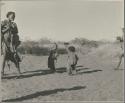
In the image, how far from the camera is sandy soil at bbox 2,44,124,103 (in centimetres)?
250

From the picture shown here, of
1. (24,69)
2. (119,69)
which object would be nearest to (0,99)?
(24,69)

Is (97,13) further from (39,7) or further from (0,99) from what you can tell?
(0,99)

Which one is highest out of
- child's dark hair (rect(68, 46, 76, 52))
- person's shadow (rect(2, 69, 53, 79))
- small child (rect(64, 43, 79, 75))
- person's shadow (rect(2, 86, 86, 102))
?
child's dark hair (rect(68, 46, 76, 52))

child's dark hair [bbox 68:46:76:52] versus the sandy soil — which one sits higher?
child's dark hair [bbox 68:46:76:52]

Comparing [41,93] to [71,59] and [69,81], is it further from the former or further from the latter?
[71,59]

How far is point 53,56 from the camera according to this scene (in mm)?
2594

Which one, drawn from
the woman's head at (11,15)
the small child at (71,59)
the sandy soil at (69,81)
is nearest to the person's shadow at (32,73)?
the sandy soil at (69,81)

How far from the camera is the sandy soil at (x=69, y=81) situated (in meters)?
2.50

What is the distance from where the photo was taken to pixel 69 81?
257 centimetres

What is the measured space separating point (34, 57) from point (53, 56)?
0.13 metres

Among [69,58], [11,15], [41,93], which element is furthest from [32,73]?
[11,15]

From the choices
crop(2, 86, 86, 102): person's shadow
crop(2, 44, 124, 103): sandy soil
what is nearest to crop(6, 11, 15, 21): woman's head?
crop(2, 44, 124, 103): sandy soil

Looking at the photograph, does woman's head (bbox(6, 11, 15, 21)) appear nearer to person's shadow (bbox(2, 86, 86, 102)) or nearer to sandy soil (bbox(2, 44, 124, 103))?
sandy soil (bbox(2, 44, 124, 103))

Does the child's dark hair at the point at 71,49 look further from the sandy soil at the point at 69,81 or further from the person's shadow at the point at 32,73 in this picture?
the person's shadow at the point at 32,73
